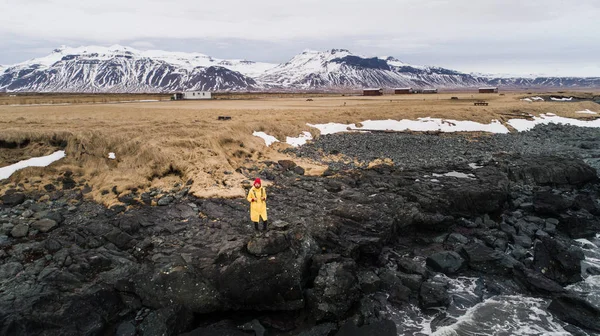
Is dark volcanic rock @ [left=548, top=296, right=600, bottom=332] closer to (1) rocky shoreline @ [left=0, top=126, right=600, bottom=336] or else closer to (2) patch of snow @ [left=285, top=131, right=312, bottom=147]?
(1) rocky shoreline @ [left=0, top=126, right=600, bottom=336]

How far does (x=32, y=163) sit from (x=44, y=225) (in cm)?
651

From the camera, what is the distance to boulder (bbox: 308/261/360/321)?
31.2ft

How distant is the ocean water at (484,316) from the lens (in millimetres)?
9500

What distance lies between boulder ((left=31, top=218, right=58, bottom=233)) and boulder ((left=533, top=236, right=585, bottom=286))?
17.5 meters

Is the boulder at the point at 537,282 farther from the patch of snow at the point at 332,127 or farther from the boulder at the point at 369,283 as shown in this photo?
the patch of snow at the point at 332,127

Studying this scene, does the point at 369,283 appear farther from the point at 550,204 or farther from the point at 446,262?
the point at 550,204

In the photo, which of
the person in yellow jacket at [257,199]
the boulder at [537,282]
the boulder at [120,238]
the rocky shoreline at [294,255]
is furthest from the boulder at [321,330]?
the boulder at [120,238]

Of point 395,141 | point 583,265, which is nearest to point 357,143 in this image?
point 395,141

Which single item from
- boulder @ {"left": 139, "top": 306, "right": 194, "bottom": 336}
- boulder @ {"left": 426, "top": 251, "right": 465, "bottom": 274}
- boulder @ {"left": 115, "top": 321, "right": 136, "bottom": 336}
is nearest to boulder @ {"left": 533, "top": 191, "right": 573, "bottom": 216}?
boulder @ {"left": 426, "top": 251, "right": 465, "bottom": 274}

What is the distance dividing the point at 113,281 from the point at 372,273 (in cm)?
788

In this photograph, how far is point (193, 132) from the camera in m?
22.5

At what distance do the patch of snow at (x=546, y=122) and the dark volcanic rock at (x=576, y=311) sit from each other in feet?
110

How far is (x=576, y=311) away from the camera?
985 cm

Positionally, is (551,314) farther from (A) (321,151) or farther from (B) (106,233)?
(A) (321,151)
